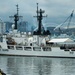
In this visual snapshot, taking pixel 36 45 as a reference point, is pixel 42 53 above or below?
below

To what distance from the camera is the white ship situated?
96.8m

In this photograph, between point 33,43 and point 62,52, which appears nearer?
point 62,52

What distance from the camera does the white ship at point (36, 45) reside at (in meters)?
96.8

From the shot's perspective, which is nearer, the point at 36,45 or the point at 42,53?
the point at 42,53

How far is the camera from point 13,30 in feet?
353

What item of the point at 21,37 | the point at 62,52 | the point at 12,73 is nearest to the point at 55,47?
the point at 62,52

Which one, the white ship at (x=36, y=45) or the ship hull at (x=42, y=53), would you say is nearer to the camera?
the ship hull at (x=42, y=53)

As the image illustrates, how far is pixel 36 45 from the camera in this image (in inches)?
4018

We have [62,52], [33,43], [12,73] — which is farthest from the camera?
[33,43]

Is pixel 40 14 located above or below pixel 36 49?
above

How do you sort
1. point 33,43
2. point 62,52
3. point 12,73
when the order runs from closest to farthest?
point 12,73 → point 62,52 → point 33,43

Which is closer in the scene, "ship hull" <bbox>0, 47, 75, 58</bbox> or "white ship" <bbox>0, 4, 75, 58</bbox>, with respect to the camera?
"ship hull" <bbox>0, 47, 75, 58</bbox>

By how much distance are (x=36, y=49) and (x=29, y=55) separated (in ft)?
9.35

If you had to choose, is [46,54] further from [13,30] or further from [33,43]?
[13,30]
